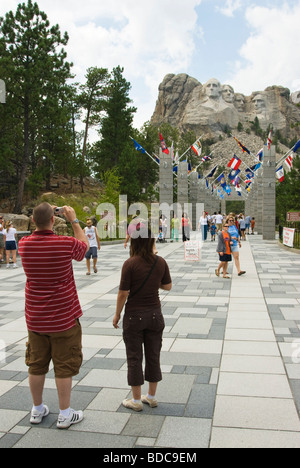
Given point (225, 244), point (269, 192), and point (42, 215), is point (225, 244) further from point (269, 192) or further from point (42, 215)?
point (269, 192)

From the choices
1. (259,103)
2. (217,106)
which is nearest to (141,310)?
(217,106)

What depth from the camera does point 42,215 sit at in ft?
11.5

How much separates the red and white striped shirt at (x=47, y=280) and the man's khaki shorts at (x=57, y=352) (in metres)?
0.07

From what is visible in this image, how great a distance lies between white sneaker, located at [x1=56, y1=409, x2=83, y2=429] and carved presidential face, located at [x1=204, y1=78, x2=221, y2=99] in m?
163

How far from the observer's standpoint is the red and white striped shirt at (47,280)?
346 cm

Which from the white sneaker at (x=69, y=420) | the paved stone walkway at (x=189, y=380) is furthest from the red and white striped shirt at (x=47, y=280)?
the paved stone walkway at (x=189, y=380)

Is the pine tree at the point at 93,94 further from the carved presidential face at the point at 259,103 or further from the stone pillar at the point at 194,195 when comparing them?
the carved presidential face at the point at 259,103

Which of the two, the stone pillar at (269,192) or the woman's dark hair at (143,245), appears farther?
the stone pillar at (269,192)

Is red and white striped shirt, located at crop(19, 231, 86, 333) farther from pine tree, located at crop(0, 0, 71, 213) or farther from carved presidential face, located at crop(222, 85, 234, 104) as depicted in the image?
carved presidential face, located at crop(222, 85, 234, 104)

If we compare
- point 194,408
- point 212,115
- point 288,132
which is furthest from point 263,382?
point 288,132

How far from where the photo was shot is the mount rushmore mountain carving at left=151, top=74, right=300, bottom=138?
496 ft

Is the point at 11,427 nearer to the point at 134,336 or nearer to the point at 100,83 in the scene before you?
the point at 134,336

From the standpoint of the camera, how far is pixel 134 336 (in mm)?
3799
